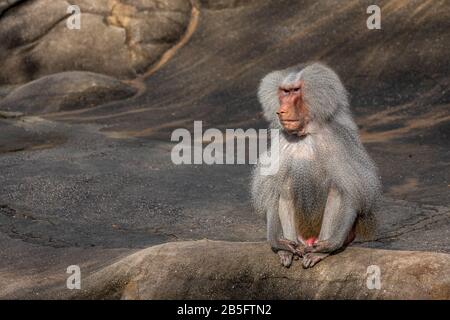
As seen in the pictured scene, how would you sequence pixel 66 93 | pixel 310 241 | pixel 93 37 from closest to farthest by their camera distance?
pixel 310 241 → pixel 66 93 → pixel 93 37

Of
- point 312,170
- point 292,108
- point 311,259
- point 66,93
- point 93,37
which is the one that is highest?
point 93,37

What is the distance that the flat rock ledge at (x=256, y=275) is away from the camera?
177 inches

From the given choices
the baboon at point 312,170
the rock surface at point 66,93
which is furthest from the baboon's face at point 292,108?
the rock surface at point 66,93

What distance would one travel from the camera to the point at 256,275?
16.1 ft

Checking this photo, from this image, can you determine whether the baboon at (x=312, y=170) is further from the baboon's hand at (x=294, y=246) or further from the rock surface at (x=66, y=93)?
the rock surface at (x=66, y=93)

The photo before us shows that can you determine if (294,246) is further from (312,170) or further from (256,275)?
(312,170)

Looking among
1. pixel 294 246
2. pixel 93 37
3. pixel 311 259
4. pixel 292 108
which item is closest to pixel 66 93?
pixel 93 37

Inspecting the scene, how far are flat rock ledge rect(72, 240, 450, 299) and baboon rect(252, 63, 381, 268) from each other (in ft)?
0.51

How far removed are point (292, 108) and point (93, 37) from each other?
14187 mm

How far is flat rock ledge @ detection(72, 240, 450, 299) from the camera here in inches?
177

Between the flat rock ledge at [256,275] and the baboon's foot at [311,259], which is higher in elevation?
the baboon's foot at [311,259]

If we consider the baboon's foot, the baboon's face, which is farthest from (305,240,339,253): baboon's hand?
the baboon's face

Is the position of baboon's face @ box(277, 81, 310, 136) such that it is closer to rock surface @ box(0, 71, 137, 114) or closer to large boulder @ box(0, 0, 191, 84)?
rock surface @ box(0, 71, 137, 114)

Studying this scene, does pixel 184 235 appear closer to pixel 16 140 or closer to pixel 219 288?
pixel 219 288
